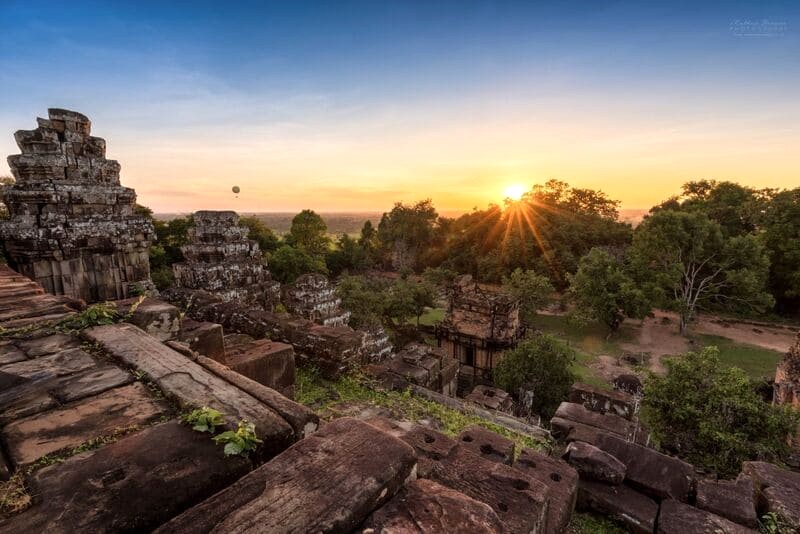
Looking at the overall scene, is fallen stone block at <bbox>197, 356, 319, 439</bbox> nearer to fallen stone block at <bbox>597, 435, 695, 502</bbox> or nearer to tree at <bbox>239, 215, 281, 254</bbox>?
fallen stone block at <bbox>597, 435, 695, 502</bbox>

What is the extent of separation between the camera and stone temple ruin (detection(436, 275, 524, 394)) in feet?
53.5

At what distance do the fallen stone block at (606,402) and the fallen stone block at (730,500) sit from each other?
7.00 feet

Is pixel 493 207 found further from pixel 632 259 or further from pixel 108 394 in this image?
pixel 108 394

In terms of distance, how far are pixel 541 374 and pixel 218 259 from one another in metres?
10.2

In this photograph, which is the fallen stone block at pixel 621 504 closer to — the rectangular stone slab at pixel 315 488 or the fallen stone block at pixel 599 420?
the fallen stone block at pixel 599 420

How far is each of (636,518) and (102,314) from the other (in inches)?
195

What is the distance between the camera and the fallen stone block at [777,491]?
3.30m

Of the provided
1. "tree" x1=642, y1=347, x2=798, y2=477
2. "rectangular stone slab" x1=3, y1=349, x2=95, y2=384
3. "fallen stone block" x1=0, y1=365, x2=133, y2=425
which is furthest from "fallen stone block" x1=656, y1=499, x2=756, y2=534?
"tree" x1=642, y1=347, x2=798, y2=477

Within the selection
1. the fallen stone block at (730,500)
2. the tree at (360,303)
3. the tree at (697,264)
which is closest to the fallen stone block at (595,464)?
the fallen stone block at (730,500)

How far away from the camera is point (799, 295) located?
25.9 meters

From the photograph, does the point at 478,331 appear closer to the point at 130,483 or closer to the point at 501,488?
the point at 501,488

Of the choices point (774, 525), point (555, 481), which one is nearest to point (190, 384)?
point (555, 481)

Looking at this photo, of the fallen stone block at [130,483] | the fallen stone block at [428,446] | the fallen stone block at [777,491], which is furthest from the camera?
the fallen stone block at [777,491]

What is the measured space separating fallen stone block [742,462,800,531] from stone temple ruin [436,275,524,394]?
12.3m
